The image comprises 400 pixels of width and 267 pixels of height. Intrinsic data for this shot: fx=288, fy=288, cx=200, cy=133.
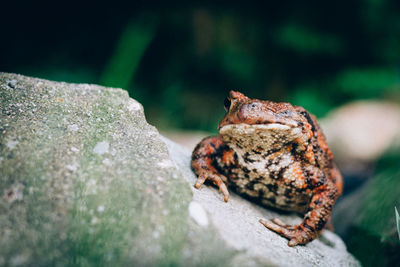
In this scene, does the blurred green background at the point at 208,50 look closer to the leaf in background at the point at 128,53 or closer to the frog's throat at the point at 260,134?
the leaf in background at the point at 128,53

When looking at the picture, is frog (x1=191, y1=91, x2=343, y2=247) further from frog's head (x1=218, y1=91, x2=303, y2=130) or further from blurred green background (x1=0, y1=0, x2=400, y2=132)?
blurred green background (x1=0, y1=0, x2=400, y2=132)

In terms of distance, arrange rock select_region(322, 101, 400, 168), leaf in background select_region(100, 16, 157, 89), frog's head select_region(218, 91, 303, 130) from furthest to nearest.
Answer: rock select_region(322, 101, 400, 168), leaf in background select_region(100, 16, 157, 89), frog's head select_region(218, 91, 303, 130)

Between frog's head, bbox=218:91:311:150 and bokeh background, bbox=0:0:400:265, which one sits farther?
bokeh background, bbox=0:0:400:265

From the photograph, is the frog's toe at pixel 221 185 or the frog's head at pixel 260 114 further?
the frog's toe at pixel 221 185

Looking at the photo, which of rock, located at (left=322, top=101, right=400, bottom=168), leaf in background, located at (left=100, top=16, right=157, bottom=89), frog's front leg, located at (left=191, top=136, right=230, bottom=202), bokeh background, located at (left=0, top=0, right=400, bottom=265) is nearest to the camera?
frog's front leg, located at (left=191, top=136, right=230, bottom=202)

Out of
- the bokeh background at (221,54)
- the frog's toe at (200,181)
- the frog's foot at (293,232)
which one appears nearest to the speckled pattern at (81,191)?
the frog's toe at (200,181)

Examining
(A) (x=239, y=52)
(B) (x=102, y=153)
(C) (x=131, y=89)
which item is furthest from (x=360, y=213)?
(A) (x=239, y=52)

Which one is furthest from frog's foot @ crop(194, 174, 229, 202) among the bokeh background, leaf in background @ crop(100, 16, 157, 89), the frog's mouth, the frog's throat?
leaf in background @ crop(100, 16, 157, 89)

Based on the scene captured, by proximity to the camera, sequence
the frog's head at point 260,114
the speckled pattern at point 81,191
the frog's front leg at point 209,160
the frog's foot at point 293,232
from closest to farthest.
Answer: the speckled pattern at point 81,191
the frog's head at point 260,114
the frog's foot at point 293,232
the frog's front leg at point 209,160
